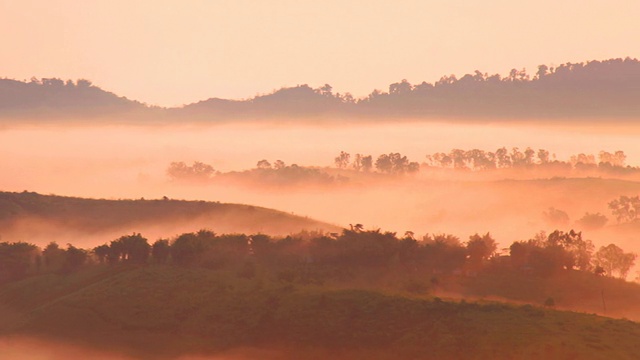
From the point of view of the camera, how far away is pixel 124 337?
184m

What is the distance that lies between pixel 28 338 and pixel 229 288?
38220 millimetres

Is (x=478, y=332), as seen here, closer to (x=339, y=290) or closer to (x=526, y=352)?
(x=526, y=352)

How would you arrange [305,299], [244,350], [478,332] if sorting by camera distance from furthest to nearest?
[305,299], [244,350], [478,332]

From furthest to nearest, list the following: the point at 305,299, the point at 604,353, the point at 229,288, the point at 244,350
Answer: the point at 229,288 < the point at 305,299 < the point at 244,350 < the point at 604,353

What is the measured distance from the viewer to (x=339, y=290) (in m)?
188

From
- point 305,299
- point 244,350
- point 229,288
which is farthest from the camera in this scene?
point 229,288

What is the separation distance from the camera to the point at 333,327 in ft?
557

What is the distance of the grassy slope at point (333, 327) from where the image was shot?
15100 centimetres

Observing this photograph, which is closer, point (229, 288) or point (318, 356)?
point (318, 356)

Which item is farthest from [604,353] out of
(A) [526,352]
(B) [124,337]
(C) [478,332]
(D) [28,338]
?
(D) [28,338]

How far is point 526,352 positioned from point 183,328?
67.2m

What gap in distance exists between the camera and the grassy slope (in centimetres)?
15100

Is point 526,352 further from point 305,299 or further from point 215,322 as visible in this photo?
point 215,322

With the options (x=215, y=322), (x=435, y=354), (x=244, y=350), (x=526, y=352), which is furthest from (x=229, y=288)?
(x=526, y=352)
